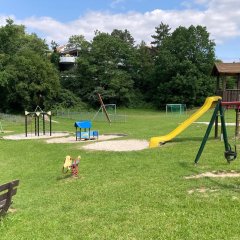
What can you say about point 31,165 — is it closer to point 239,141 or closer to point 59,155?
point 59,155

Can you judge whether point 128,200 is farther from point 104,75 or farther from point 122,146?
point 104,75

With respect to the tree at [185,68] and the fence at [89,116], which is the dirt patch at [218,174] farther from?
the tree at [185,68]

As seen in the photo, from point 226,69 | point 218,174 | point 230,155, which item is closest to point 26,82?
point 226,69

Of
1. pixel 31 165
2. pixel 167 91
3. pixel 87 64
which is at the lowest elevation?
pixel 31 165

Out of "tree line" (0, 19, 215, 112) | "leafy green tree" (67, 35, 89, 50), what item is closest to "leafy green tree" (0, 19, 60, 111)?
"tree line" (0, 19, 215, 112)

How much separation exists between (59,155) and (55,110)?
1486 inches

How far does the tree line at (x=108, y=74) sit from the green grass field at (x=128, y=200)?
3957cm

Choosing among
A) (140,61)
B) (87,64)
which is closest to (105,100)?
(87,64)

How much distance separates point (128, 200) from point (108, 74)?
51.3m

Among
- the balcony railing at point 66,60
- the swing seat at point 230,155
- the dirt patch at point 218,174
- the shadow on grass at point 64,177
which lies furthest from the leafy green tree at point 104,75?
the dirt patch at point 218,174

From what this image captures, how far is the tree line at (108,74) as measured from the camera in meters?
51.9

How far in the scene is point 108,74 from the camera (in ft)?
192

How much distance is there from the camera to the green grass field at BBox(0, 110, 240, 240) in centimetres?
645

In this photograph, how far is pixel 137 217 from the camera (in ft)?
23.0
